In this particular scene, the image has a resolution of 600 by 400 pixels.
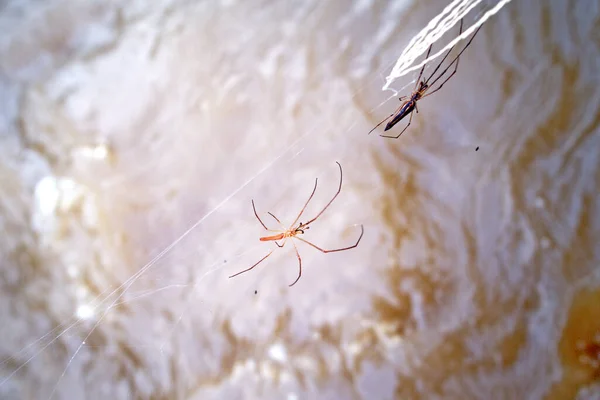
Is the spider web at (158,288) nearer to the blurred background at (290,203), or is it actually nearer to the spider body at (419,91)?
the blurred background at (290,203)

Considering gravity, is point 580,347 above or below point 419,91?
below

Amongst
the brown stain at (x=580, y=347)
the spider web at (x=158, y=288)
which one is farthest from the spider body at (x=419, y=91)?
the brown stain at (x=580, y=347)

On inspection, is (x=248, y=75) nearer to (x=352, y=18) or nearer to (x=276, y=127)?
(x=276, y=127)

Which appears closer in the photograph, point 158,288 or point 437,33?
point 437,33

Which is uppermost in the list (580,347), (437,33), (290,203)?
(437,33)

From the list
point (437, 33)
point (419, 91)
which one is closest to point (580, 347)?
point (419, 91)

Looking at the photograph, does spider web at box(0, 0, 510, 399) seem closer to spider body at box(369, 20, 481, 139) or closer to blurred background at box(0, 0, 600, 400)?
blurred background at box(0, 0, 600, 400)

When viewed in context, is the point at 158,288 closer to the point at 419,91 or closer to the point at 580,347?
the point at 419,91
